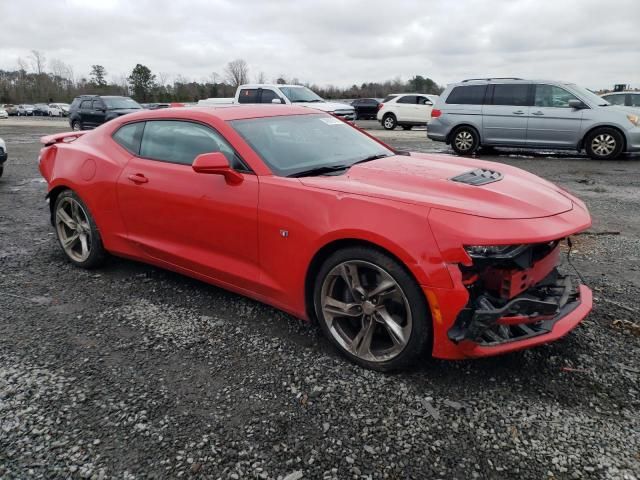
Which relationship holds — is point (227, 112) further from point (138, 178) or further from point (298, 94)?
point (298, 94)

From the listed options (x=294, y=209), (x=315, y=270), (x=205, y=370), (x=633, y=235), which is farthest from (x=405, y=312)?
(x=633, y=235)

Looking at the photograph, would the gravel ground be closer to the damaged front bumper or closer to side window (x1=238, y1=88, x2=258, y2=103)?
the damaged front bumper

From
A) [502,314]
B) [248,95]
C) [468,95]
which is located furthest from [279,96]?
[502,314]

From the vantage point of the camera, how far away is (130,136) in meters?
3.97

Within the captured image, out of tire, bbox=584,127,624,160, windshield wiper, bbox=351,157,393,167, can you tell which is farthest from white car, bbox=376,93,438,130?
windshield wiper, bbox=351,157,393,167

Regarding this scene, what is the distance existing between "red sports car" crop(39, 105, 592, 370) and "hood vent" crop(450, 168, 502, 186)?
0.06 ft

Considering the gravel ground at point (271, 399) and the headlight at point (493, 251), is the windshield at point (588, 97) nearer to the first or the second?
the gravel ground at point (271, 399)

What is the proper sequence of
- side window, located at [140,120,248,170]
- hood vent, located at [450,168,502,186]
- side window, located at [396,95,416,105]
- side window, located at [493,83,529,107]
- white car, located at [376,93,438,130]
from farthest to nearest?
side window, located at [396,95,416,105] → white car, located at [376,93,438,130] → side window, located at [493,83,529,107] → side window, located at [140,120,248,170] → hood vent, located at [450,168,502,186]

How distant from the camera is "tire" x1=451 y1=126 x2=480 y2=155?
38.3ft

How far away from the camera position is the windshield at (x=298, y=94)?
16219mm

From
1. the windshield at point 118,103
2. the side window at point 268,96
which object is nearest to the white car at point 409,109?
the side window at point 268,96

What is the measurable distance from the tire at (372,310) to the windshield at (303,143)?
764mm

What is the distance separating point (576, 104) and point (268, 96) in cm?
927

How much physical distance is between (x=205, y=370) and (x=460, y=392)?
1.40 meters
